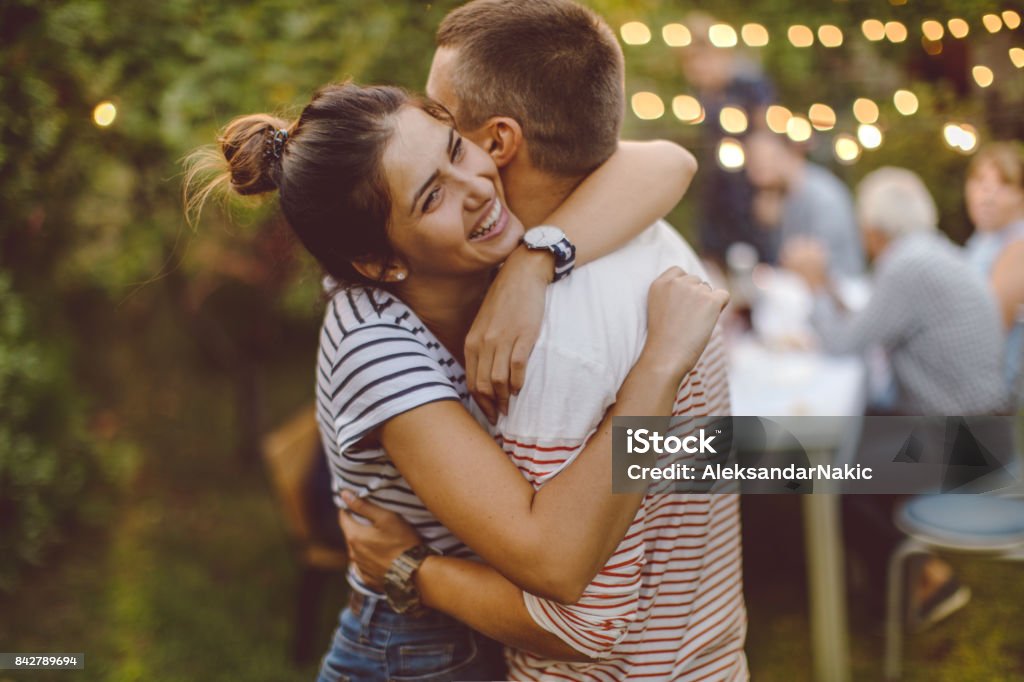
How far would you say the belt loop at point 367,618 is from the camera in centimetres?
142

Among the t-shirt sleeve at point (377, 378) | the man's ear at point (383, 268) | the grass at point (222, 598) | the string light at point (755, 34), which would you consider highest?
the string light at point (755, 34)

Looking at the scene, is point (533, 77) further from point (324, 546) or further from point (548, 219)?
point (324, 546)

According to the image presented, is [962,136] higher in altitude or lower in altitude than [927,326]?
higher

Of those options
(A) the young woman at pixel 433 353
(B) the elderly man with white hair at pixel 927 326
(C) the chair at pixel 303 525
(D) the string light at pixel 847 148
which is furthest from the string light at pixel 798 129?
(C) the chair at pixel 303 525

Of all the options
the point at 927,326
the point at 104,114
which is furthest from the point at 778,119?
the point at 104,114

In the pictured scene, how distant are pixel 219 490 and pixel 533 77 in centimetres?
414

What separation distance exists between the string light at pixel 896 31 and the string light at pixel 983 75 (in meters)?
0.20

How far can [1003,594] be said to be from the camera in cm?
367

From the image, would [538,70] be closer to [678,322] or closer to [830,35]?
[678,322]

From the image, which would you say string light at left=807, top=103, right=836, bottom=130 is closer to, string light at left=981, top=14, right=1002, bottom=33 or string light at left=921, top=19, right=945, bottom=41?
string light at left=921, top=19, right=945, bottom=41

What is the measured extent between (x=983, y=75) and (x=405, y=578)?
6.04 feet

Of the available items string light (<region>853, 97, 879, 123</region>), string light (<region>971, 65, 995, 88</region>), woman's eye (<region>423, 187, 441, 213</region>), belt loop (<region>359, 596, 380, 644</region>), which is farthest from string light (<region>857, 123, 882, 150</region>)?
belt loop (<region>359, 596, 380, 644</region>)

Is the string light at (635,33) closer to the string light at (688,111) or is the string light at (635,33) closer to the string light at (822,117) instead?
the string light at (688,111)

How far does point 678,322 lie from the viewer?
1203 millimetres
